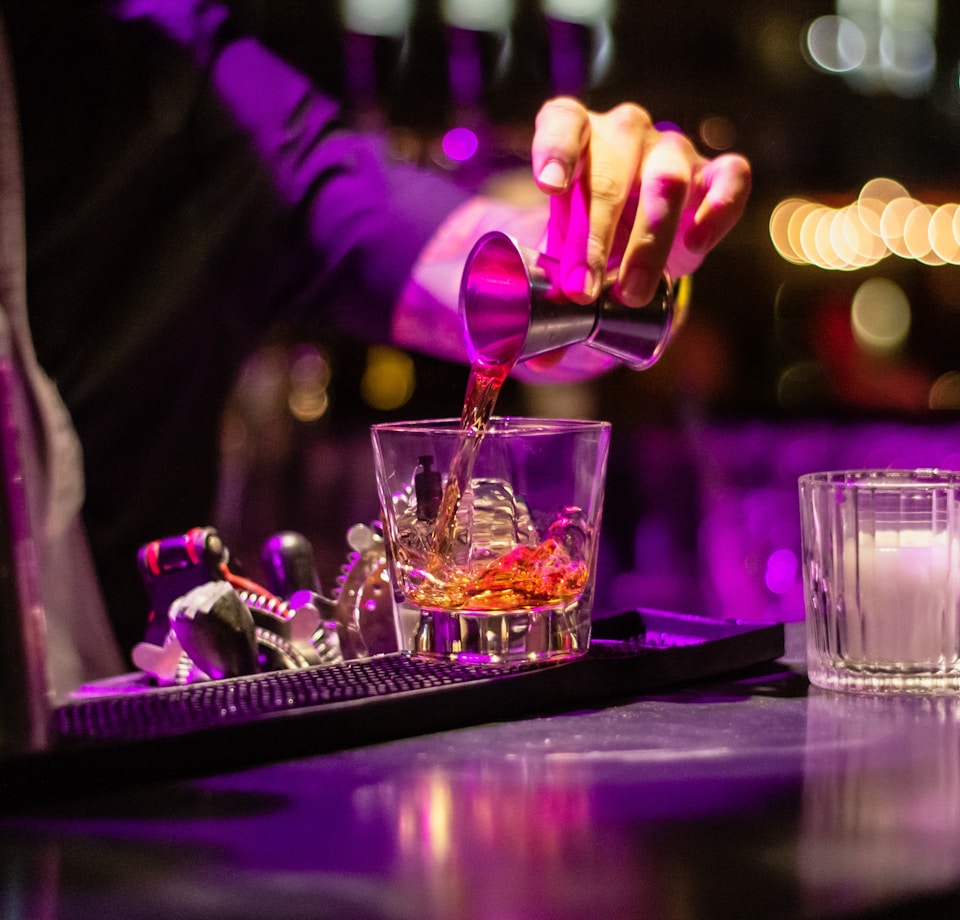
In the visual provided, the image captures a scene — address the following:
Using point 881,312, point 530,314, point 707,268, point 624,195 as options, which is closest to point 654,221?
point 624,195

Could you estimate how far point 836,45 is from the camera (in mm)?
3506

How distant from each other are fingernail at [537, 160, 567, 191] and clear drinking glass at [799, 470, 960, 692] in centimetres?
30

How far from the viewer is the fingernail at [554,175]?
0.99 metres

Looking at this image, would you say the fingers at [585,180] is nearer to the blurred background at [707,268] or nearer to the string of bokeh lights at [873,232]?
the blurred background at [707,268]

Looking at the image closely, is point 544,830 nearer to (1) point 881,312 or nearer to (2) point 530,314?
(2) point 530,314

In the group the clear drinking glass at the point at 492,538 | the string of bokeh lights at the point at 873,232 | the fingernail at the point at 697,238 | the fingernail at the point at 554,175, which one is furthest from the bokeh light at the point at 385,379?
the clear drinking glass at the point at 492,538

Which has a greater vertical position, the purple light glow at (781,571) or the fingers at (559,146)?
the fingers at (559,146)

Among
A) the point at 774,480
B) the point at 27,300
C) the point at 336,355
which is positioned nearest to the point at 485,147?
the point at 336,355

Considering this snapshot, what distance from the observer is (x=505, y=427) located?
0.93 metres

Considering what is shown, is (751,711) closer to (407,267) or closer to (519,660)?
(519,660)

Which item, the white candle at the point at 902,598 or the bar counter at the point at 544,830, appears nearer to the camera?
the bar counter at the point at 544,830

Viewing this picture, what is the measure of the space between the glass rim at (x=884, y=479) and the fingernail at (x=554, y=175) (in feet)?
0.95

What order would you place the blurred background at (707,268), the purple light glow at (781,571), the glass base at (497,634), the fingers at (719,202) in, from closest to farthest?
the glass base at (497,634) → the fingers at (719,202) → the blurred background at (707,268) → the purple light glow at (781,571)

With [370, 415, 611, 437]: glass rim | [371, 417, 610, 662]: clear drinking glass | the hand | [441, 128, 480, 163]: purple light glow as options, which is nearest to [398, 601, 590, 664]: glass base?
[371, 417, 610, 662]: clear drinking glass
